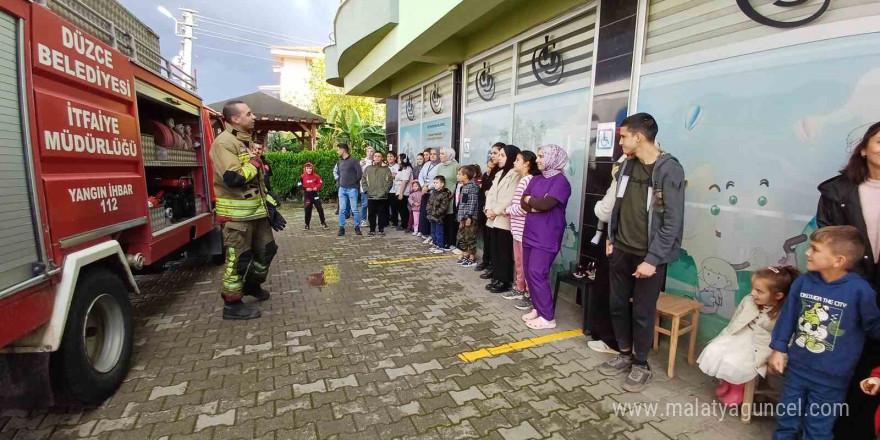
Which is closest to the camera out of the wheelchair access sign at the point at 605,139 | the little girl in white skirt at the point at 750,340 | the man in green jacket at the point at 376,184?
the little girl in white skirt at the point at 750,340

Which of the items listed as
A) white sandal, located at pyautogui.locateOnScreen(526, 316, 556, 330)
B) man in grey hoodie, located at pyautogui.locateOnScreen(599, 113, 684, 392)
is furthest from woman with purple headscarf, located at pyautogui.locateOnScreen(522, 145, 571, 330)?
man in grey hoodie, located at pyautogui.locateOnScreen(599, 113, 684, 392)

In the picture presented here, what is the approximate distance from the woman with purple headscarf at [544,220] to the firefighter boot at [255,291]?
9.82 ft

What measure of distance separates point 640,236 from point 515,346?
1.49 meters

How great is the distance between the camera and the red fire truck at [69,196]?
2.15 metres

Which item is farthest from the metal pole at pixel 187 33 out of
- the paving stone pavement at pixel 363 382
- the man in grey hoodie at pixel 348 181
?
the paving stone pavement at pixel 363 382

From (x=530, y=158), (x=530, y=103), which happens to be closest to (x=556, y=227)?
(x=530, y=158)

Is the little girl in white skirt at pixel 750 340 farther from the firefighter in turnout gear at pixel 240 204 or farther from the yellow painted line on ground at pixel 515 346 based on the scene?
the firefighter in turnout gear at pixel 240 204

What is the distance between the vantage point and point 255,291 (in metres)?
4.74

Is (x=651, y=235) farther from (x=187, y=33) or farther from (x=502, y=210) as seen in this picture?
(x=187, y=33)

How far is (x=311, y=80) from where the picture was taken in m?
26.1

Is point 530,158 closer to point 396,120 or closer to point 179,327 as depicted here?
point 179,327

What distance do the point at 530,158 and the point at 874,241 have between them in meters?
2.64

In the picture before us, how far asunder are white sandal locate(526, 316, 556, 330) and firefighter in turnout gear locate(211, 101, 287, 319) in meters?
2.80

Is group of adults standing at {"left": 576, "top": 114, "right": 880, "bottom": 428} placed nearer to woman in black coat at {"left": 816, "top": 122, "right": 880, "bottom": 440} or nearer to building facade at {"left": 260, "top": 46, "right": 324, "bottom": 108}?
woman in black coat at {"left": 816, "top": 122, "right": 880, "bottom": 440}
